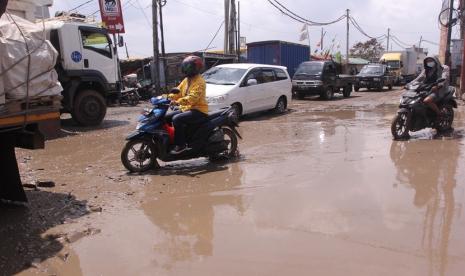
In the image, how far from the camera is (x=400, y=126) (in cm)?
972

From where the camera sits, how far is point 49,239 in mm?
4477

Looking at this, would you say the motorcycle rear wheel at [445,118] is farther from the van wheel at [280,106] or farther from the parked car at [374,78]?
the parked car at [374,78]

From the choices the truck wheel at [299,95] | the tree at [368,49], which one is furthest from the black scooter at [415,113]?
the tree at [368,49]

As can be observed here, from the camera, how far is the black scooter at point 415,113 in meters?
9.55

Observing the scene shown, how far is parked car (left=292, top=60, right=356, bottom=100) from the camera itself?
20.5 meters

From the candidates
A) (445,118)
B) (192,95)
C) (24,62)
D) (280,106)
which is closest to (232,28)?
(280,106)

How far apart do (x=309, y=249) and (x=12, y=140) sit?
332 centimetres

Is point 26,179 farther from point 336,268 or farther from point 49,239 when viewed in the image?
point 336,268

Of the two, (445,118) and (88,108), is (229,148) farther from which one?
(88,108)

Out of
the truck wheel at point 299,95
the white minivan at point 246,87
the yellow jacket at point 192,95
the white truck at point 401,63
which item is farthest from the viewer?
the white truck at point 401,63

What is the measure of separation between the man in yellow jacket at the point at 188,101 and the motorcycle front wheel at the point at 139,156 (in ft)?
1.06

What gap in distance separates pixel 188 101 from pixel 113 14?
15.7m

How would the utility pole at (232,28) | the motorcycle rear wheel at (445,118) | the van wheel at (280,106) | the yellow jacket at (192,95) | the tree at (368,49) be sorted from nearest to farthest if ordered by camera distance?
the yellow jacket at (192,95) < the motorcycle rear wheel at (445,118) < the van wheel at (280,106) < the utility pole at (232,28) < the tree at (368,49)

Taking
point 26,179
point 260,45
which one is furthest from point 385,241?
point 260,45
